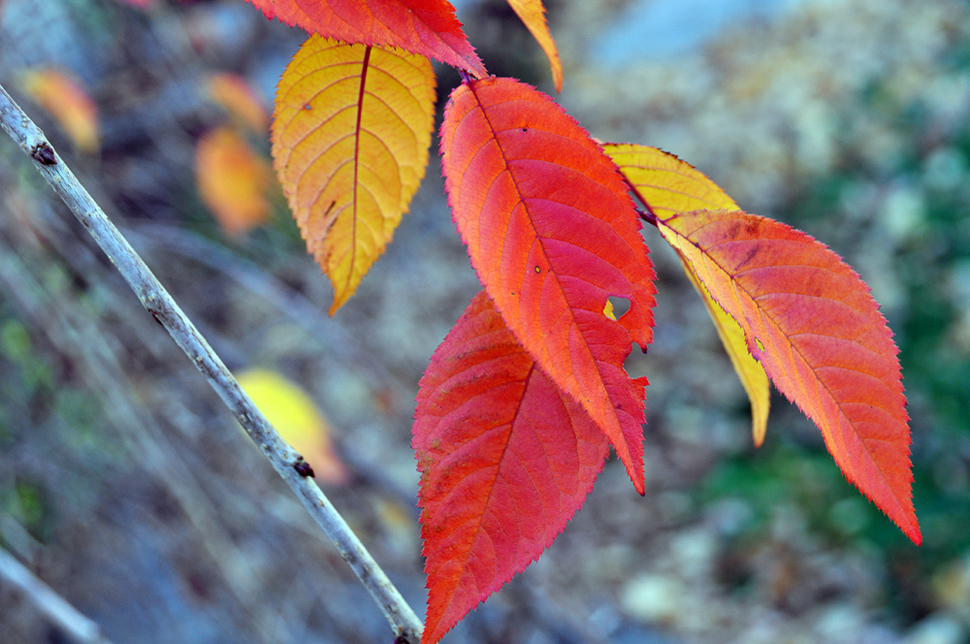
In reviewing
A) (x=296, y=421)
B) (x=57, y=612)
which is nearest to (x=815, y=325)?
(x=57, y=612)

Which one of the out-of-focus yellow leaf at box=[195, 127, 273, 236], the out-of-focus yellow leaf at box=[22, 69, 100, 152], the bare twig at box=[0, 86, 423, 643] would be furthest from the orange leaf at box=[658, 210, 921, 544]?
the out-of-focus yellow leaf at box=[195, 127, 273, 236]

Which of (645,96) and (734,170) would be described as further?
(645,96)

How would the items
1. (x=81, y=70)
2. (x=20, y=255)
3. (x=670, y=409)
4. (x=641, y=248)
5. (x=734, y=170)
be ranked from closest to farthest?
(x=641, y=248) → (x=20, y=255) → (x=81, y=70) → (x=670, y=409) → (x=734, y=170)

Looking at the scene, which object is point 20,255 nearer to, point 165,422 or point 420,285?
point 165,422

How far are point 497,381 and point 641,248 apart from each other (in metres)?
0.11

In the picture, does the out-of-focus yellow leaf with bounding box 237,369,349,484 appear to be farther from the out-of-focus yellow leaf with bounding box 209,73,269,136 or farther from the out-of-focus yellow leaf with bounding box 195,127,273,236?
the out-of-focus yellow leaf with bounding box 209,73,269,136

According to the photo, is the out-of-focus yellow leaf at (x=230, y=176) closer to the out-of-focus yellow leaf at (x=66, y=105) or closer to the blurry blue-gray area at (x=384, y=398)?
the blurry blue-gray area at (x=384, y=398)

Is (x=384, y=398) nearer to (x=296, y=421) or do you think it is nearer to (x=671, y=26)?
(x=296, y=421)

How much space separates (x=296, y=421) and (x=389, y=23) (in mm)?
1074

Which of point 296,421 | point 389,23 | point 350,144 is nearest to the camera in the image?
point 389,23

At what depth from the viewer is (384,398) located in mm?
1935

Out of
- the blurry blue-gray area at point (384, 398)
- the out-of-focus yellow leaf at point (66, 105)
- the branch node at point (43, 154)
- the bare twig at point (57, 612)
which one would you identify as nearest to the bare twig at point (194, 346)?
the branch node at point (43, 154)

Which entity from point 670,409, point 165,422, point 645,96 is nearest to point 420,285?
point 670,409

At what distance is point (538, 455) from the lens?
1.13 ft
